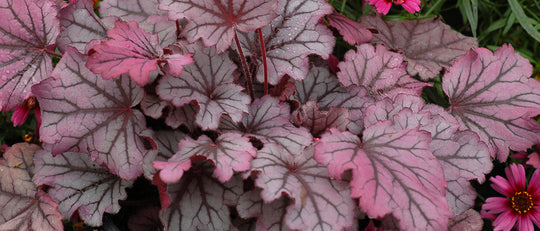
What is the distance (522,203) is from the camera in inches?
64.2

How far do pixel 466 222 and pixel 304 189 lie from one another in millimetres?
648

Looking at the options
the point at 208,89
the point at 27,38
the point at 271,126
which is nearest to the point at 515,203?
the point at 271,126

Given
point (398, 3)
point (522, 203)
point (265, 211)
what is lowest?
point (522, 203)

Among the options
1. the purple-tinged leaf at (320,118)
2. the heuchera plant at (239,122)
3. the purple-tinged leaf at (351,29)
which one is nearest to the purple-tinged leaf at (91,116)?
the heuchera plant at (239,122)

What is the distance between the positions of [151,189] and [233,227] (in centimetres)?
57

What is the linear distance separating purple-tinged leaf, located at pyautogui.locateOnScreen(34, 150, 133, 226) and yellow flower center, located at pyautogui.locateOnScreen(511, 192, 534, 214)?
140cm

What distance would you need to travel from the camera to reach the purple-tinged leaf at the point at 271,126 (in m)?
1.44

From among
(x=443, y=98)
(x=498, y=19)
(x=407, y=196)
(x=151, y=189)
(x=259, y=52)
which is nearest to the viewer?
(x=407, y=196)

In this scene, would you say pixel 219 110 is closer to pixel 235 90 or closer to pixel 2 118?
pixel 235 90

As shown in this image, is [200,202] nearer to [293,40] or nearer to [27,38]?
[293,40]

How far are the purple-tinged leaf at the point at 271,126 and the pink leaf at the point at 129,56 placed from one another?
0.34 m

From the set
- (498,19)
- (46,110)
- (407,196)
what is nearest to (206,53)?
(46,110)

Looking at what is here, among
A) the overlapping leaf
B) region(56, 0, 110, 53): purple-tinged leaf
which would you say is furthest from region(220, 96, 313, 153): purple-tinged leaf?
region(56, 0, 110, 53): purple-tinged leaf

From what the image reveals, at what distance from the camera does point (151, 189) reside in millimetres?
1865
